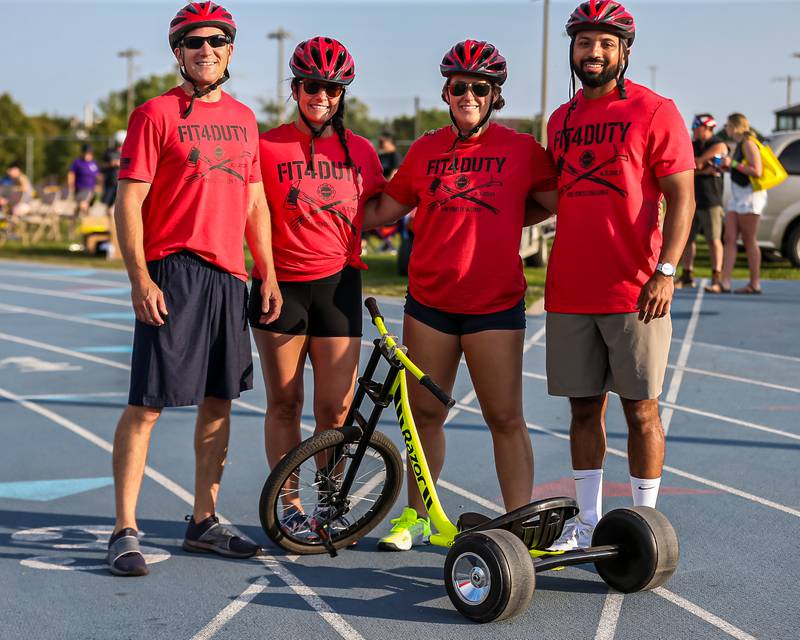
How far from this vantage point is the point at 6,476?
20.8ft

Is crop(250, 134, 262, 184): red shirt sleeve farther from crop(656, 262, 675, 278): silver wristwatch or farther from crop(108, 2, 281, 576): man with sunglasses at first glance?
crop(656, 262, 675, 278): silver wristwatch

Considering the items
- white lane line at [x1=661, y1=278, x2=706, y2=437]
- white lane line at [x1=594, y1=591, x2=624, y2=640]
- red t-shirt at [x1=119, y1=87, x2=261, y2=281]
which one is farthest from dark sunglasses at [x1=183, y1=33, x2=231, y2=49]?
white lane line at [x1=661, y1=278, x2=706, y2=437]

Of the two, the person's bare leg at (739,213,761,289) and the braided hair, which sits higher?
the braided hair

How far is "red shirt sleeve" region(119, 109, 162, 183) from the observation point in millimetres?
4574

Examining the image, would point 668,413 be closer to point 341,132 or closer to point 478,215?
point 478,215

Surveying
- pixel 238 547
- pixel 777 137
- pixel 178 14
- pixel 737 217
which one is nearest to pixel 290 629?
pixel 238 547

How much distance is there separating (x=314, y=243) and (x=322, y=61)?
2.57 feet

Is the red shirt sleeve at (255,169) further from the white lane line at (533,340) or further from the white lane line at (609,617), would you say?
the white lane line at (533,340)

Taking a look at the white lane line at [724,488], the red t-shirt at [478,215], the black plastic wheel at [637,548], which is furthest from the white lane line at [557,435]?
the red t-shirt at [478,215]

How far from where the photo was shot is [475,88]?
4750 millimetres

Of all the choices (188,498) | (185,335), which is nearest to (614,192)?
(185,335)

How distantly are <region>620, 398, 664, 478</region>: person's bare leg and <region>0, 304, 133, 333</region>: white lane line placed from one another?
331 inches

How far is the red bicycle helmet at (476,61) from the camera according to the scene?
4.70 meters

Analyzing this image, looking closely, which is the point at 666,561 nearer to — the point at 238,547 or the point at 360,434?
the point at 360,434
